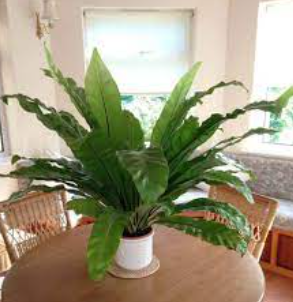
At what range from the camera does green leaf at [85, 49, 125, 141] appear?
1063mm

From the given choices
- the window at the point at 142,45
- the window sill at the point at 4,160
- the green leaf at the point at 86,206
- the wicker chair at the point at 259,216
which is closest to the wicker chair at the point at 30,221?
the green leaf at the point at 86,206

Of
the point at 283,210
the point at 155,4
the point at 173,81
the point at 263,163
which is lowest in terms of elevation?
the point at 283,210

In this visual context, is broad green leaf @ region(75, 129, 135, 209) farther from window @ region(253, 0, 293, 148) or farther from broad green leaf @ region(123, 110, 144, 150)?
window @ region(253, 0, 293, 148)

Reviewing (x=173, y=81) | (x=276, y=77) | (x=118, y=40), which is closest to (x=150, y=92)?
(x=173, y=81)

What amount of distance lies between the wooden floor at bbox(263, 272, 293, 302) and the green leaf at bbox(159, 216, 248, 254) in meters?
1.51

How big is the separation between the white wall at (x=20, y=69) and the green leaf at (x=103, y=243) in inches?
79.6

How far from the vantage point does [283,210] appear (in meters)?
2.60

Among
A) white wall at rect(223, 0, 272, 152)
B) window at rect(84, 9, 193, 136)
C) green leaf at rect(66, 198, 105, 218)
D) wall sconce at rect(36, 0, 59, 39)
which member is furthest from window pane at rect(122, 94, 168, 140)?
green leaf at rect(66, 198, 105, 218)

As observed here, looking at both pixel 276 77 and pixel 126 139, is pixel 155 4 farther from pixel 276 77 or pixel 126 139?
pixel 126 139

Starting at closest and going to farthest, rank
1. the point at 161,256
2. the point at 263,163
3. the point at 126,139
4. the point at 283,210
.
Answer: the point at 126,139 → the point at 161,256 → the point at 283,210 → the point at 263,163

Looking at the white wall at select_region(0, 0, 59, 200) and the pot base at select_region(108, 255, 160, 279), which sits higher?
the white wall at select_region(0, 0, 59, 200)

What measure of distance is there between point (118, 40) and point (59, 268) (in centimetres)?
232

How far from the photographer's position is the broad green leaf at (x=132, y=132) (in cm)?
104

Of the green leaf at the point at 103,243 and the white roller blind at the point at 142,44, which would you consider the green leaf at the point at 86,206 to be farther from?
the white roller blind at the point at 142,44
